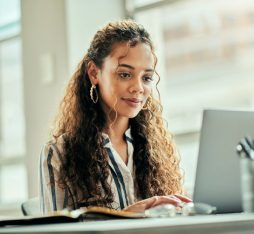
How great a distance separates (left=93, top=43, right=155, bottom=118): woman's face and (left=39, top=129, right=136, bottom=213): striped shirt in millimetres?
127

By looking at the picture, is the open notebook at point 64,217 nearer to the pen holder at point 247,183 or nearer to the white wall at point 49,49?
the pen holder at point 247,183

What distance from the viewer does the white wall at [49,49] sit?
301 centimetres

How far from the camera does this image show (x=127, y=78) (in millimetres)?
2107

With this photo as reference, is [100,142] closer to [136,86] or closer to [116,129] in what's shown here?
[116,129]

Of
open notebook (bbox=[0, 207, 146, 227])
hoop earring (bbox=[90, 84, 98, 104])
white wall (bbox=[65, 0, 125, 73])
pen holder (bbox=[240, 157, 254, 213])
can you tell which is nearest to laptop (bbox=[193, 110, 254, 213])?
pen holder (bbox=[240, 157, 254, 213])

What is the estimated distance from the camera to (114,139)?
2.11 m

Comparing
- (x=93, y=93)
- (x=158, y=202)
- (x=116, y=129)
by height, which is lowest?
(x=158, y=202)

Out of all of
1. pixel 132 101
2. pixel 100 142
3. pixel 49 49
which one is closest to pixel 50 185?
pixel 100 142

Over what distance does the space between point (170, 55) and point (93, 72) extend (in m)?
1.03

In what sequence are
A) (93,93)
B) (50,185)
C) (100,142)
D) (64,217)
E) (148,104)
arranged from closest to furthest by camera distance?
(64,217) → (50,185) → (100,142) → (93,93) → (148,104)

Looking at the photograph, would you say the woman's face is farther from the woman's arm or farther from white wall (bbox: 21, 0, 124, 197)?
white wall (bbox: 21, 0, 124, 197)

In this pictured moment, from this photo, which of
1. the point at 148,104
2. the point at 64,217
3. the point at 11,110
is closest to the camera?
the point at 64,217

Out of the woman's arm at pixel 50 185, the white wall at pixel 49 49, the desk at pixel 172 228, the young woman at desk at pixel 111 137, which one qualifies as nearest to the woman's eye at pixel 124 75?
the young woman at desk at pixel 111 137

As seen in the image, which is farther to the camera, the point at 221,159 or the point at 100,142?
the point at 100,142
